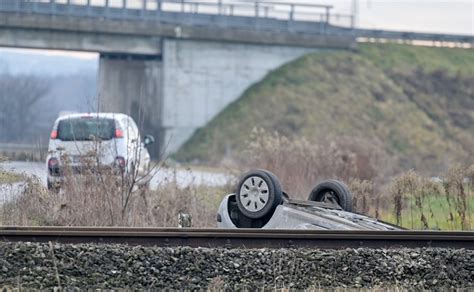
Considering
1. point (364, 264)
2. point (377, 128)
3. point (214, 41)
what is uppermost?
point (214, 41)

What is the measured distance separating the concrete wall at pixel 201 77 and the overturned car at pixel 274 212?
3757 centimetres

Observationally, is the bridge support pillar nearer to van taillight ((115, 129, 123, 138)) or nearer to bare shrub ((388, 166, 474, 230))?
van taillight ((115, 129, 123, 138))

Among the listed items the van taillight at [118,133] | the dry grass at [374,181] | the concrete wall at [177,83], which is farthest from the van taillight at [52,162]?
the concrete wall at [177,83]

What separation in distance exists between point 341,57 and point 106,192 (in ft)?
142

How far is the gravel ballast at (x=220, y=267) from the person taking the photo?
369 inches

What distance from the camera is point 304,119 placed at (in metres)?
50.8

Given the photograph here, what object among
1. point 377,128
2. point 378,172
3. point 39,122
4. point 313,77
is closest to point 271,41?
point 313,77

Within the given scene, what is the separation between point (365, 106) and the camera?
175 ft

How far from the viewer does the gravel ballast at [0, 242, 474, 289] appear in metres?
9.37

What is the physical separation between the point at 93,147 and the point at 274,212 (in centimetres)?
498

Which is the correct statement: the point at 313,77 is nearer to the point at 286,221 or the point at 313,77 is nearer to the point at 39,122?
the point at 39,122

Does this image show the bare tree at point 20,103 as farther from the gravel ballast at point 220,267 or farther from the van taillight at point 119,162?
the gravel ballast at point 220,267

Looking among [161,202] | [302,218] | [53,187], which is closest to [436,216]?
[161,202]

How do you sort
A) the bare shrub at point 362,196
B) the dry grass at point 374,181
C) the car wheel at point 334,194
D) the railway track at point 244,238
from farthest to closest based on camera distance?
1. the bare shrub at point 362,196
2. the dry grass at point 374,181
3. the car wheel at point 334,194
4. the railway track at point 244,238
